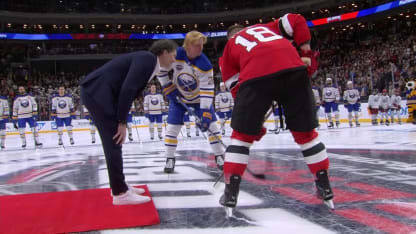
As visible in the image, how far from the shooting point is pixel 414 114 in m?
11.3

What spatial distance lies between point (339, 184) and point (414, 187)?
21.9 inches

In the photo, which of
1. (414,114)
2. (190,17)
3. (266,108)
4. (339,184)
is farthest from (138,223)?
(190,17)

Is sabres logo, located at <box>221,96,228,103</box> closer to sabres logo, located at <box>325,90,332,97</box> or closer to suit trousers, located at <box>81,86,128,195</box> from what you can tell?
sabres logo, located at <box>325,90,332,97</box>

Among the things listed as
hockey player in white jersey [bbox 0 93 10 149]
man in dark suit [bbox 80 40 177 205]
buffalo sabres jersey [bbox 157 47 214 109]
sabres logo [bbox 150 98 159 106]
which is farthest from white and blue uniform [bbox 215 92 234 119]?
man in dark suit [bbox 80 40 177 205]

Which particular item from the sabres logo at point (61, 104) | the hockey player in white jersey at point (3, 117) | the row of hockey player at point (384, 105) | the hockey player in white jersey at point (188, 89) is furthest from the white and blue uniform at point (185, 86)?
the row of hockey player at point (384, 105)

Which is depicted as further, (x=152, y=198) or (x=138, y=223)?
(x=152, y=198)

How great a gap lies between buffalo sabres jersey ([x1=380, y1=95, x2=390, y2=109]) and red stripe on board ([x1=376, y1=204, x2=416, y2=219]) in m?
11.8

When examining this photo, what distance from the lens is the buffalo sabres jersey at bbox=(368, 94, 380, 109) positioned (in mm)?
13016

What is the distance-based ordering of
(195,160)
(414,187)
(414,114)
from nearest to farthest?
(414,187) < (195,160) < (414,114)

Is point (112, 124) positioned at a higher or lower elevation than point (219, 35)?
lower

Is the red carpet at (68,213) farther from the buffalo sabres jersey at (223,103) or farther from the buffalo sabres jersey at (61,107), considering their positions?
the buffalo sabres jersey at (223,103)

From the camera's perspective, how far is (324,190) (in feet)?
7.61

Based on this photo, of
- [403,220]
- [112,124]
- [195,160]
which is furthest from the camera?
[195,160]

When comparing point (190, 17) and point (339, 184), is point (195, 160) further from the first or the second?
point (190, 17)
